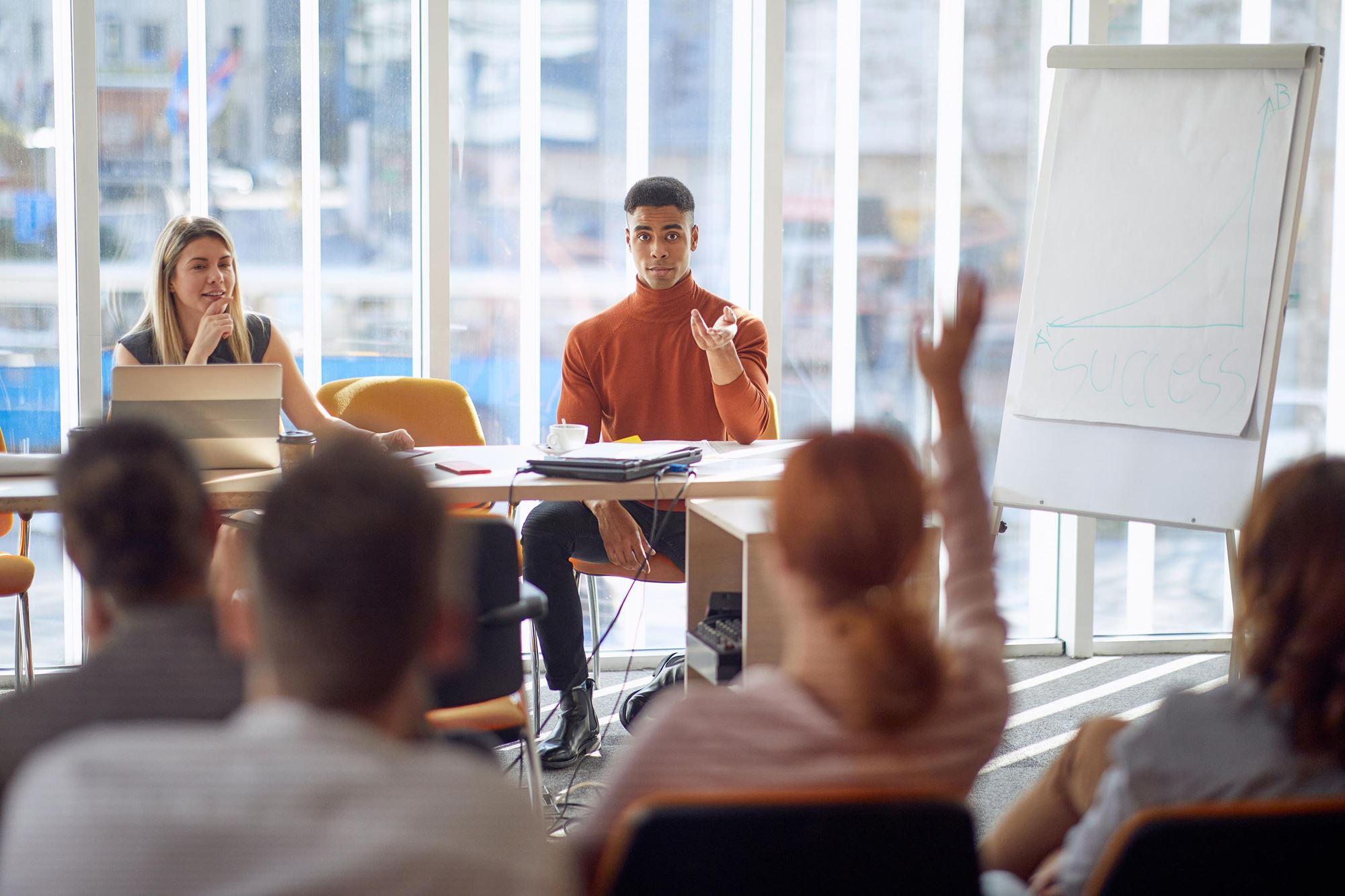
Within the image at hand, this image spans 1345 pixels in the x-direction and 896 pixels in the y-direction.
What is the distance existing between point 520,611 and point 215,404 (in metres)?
0.81

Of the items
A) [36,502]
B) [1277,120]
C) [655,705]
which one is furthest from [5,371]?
[1277,120]

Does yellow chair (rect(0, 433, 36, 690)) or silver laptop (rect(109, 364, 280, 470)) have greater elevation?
silver laptop (rect(109, 364, 280, 470))

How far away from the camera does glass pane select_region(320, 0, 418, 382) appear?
141 inches

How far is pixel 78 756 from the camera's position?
75 centimetres

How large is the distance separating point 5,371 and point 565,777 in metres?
2.05

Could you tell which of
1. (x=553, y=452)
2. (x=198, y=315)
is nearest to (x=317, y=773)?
(x=553, y=452)

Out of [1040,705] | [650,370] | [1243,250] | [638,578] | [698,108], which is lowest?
[1040,705]

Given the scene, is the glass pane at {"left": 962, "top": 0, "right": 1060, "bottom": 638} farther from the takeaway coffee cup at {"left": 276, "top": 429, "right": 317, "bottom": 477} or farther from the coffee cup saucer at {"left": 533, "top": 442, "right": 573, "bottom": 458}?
the takeaway coffee cup at {"left": 276, "top": 429, "right": 317, "bottom": 477}

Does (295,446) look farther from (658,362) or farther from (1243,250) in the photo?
(1243,250)

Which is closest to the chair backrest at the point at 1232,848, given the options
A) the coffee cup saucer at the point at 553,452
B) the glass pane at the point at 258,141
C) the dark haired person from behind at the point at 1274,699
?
the dark haired person from behind at the point at 1274,699

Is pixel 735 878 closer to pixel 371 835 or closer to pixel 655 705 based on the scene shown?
pixel 371 835

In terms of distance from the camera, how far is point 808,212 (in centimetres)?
381

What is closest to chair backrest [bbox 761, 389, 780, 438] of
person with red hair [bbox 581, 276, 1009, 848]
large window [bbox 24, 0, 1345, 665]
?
large window [bbox 24, 0, 1345, 665]

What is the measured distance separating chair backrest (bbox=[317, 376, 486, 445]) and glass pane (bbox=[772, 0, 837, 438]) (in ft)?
3.36
